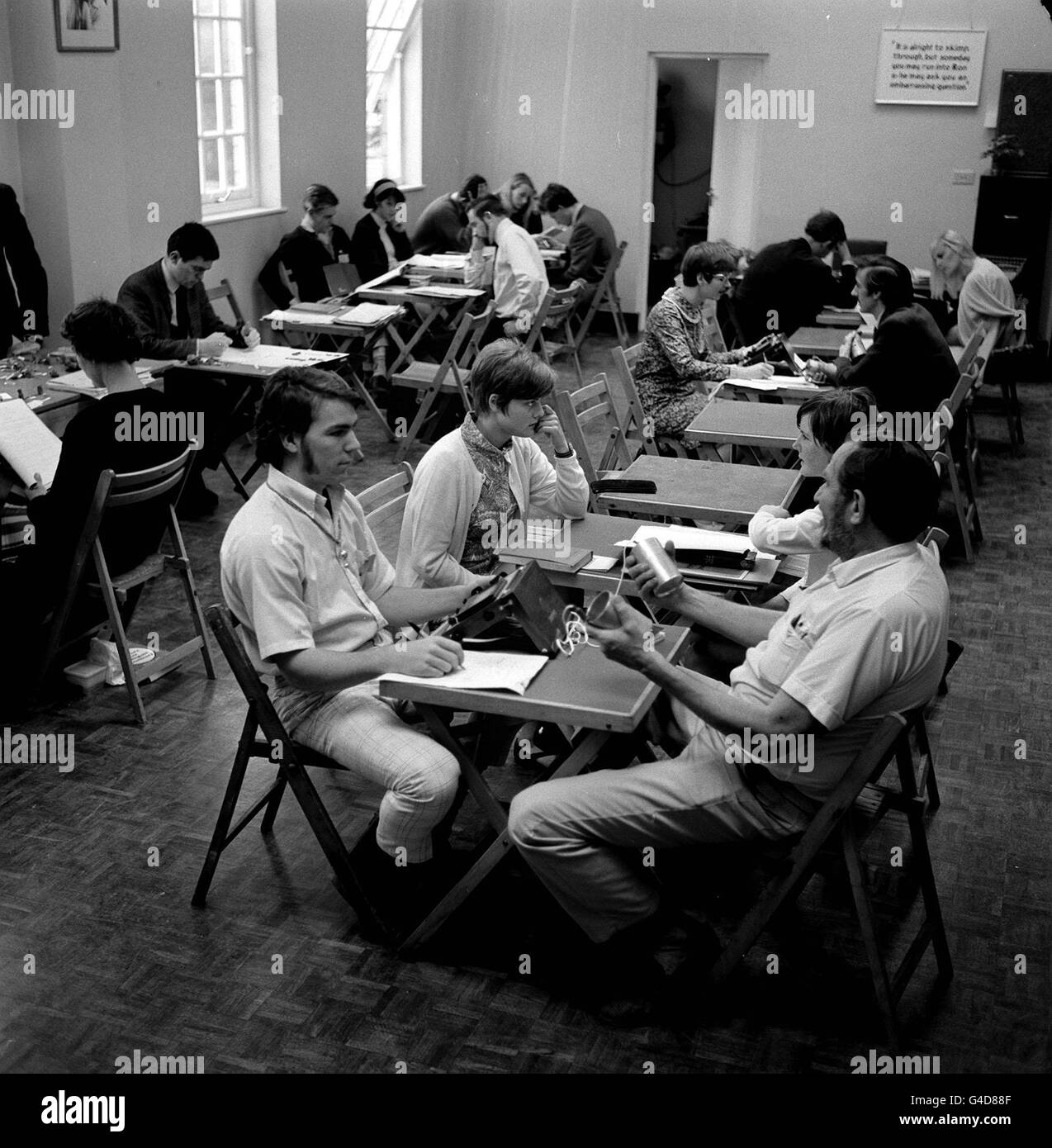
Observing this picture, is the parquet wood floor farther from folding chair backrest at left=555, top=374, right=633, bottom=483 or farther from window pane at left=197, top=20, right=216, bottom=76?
window pane at left=197, top=20, right=216, bottom=76

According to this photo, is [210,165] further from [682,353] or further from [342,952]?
[342,952]

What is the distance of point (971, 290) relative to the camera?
25.8ft

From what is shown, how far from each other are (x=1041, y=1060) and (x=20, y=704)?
11.1 ft

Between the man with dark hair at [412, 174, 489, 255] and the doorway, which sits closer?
the man with dark hair at [412, 174, 489, 255]

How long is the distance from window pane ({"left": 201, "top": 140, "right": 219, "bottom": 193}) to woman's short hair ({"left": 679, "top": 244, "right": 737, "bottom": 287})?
4.09 m

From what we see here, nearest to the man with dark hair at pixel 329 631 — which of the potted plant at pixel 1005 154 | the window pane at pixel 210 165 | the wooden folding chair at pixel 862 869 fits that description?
the wooden folding chair at pixel 862 869

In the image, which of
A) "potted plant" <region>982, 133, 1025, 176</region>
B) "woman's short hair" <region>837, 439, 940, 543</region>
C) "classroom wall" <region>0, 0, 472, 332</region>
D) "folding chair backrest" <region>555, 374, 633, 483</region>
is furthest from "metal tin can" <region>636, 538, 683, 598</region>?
"potted plant" <region>982, 133, 1025, 176</region>

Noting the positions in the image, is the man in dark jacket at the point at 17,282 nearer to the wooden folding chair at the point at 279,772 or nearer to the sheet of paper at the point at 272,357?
the sheet of paper at the point at 272,357

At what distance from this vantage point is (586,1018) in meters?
3.03

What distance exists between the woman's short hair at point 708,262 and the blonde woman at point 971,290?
7.77 feet

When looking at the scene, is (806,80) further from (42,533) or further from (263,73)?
(42,533)

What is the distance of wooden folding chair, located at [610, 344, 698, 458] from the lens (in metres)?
5.84

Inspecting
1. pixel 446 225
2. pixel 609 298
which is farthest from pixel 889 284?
pixel 446 225

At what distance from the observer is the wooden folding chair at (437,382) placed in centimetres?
729
